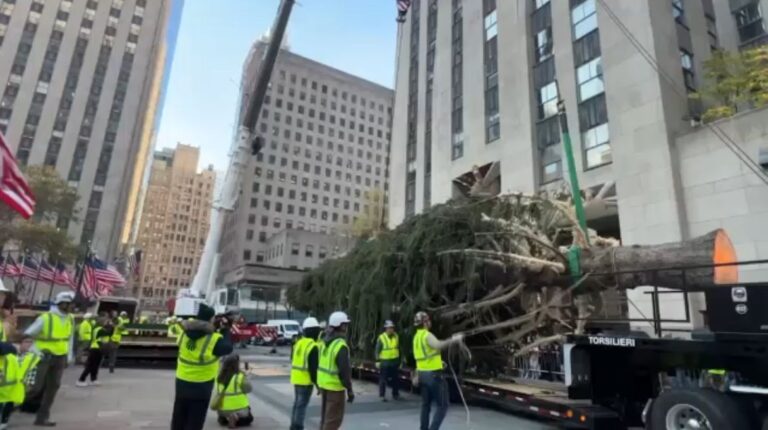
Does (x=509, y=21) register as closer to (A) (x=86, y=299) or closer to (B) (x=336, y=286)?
(B) (x=336, y=286)

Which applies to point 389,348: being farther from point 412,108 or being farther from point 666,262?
point 412,108

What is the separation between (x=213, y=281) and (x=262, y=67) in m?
7.98

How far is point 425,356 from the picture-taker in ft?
23.0

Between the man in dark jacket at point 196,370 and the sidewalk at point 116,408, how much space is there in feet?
9.37

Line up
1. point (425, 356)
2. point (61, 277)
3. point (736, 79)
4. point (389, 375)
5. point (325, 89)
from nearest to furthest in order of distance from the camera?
point (425, 356), point (389, 375), point (736, 79), point (61, 277), point (325, 89)

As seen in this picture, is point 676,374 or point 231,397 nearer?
point 676,374

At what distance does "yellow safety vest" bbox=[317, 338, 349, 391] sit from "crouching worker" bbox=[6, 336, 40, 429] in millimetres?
3647

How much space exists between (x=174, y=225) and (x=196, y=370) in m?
124

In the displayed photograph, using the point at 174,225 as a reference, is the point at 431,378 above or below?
below

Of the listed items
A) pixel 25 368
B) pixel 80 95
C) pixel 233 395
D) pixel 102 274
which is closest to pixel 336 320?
pixel 233 395

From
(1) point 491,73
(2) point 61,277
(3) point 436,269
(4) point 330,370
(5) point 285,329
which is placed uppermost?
(1) point 491,73

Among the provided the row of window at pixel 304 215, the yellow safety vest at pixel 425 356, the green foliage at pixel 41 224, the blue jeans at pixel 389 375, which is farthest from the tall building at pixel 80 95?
the yellow safety vest at pixel 425 356

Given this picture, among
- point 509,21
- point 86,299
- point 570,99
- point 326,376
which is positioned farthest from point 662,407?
point 86,299

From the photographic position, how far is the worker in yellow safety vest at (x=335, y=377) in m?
5.58
